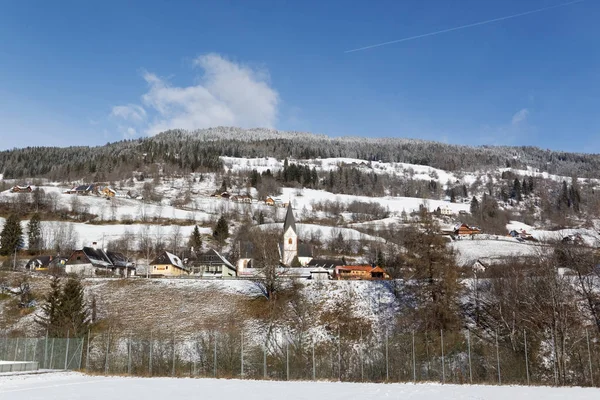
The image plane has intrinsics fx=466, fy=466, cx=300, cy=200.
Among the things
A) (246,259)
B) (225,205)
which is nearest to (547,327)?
(246,259)

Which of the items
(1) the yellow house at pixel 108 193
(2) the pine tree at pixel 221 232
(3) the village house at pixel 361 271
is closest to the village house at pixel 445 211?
(2) the pine tree at pixel 221 232

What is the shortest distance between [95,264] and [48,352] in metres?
46.7

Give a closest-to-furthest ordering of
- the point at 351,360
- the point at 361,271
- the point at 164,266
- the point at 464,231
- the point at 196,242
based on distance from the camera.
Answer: the point at 351,360, the point at 361,271, the point at 164,266, the point at 196,242, the point at 464,231

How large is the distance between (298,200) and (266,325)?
122 m

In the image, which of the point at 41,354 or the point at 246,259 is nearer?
the point at 41,354

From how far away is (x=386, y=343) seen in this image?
2523cm

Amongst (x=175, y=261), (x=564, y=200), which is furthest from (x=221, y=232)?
(x=564, y=200)

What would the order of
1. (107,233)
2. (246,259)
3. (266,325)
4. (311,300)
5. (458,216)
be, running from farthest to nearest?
(458,216), (107,233), (246,259), (311,300), (266,325)

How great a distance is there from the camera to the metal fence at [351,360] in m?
23.9

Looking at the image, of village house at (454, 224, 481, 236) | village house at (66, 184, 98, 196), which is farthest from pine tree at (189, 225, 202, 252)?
village house at (454, 224, 481, 236)

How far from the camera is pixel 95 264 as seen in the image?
74.6m

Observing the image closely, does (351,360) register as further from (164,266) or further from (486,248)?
(486,248)

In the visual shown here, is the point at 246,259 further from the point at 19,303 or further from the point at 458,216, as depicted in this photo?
the point at 458,216

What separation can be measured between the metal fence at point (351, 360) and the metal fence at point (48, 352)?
2.5 inches
